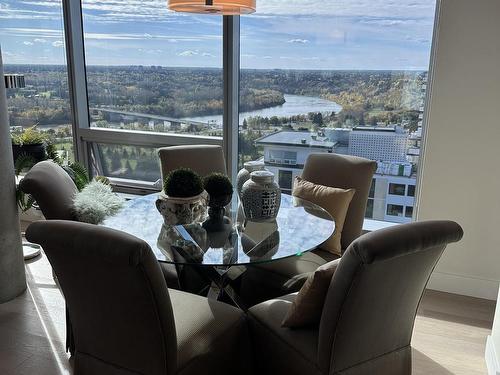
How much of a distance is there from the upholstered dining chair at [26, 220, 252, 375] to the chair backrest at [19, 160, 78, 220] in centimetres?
Answer: 59

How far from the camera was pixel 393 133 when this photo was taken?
358cm

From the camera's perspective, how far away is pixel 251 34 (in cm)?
377

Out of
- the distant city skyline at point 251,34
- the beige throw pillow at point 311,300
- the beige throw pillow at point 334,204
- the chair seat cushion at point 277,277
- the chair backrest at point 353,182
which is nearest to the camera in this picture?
the beige throw pillow at point 311,300

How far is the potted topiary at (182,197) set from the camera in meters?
2.27

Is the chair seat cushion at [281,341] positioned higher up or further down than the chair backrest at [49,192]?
further down

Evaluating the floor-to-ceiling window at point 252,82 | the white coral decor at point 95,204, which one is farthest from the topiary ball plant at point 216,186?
the floor-to-ceiling window at point 252,82

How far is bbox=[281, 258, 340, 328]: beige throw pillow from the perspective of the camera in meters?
1.78

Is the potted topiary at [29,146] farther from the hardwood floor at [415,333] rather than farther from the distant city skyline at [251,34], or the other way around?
the hardwood floor at [415,333]

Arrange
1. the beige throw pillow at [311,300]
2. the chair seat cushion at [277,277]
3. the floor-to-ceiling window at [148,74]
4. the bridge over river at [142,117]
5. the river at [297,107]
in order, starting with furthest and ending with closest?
the bridge over river at [142,117]
the floor-to-ceiling window at [148,74]
the river at [297,107]
the chair seat cushion at [277,277]
the beige throw pillow at [311,300]

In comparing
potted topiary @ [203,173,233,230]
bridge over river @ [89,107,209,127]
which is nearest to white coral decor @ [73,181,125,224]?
potted topiary @ [203,173,233,230]

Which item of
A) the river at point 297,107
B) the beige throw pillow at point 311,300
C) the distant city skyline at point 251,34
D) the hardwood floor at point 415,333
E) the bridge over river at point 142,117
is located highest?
the distant city skyline at point 251,34

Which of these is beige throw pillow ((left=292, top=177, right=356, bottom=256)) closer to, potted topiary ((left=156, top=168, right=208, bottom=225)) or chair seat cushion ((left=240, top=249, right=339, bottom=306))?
chair seat cushion ((left=240, top=249, right=339, bottom=306))

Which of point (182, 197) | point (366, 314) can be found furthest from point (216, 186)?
point (366, 314)

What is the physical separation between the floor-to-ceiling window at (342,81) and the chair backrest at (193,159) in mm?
692
